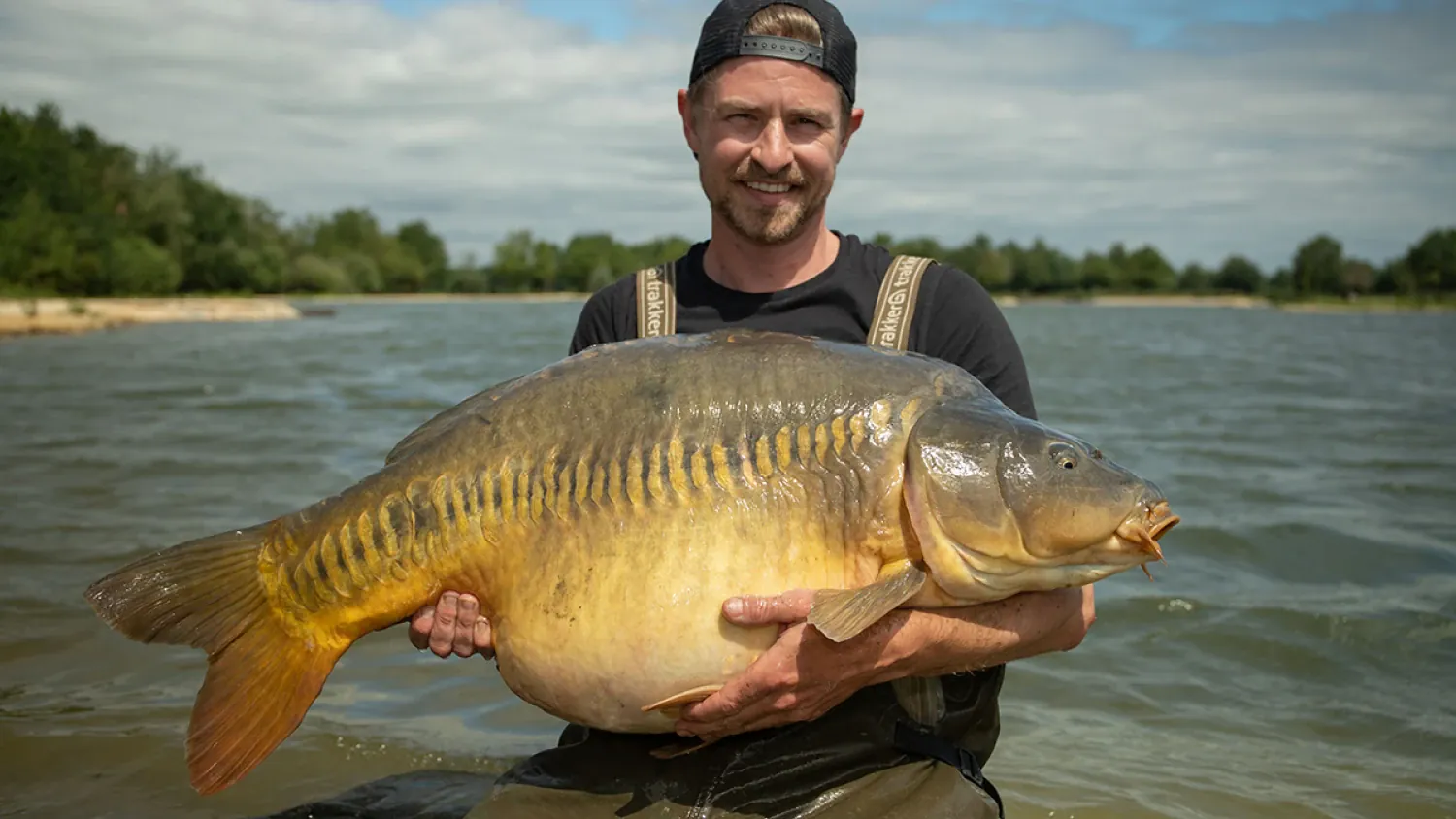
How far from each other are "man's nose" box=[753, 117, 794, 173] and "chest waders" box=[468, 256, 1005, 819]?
1.20 meters

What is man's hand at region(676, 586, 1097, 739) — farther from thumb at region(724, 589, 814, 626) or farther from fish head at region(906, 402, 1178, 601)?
fish head at region(906, 402, 1178, 601)

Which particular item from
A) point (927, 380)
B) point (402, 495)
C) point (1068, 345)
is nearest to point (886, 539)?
point (927, 380)

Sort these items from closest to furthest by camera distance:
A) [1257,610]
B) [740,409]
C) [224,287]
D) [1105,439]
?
[740,409] → [1257,610] → [1105,439] → [224,287]

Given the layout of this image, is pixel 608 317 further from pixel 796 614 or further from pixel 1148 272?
pixel 1148 272

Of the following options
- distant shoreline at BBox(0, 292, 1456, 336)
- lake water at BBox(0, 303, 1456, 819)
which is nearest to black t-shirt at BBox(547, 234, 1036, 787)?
lake water at BBox(0, 303, 1456, 819)

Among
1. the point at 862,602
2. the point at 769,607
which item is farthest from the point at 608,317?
the point at 862,602

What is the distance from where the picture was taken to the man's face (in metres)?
2.86

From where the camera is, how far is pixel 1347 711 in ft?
17.1

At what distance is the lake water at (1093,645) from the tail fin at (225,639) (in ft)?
4.70

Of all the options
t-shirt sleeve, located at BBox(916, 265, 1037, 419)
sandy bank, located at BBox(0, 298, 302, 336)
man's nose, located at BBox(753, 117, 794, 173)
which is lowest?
sandy bank, located at BBox(0, 298, 302, 336)

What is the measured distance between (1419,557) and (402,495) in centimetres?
725

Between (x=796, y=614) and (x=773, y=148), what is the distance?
115 centimetres

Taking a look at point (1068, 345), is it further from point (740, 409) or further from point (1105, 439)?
point (740, 409)

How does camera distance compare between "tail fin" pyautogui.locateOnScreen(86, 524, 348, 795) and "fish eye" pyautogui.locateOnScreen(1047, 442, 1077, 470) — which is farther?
"tail fin" pyautogui.locateOnScreen(86, 524, 348, 795)
